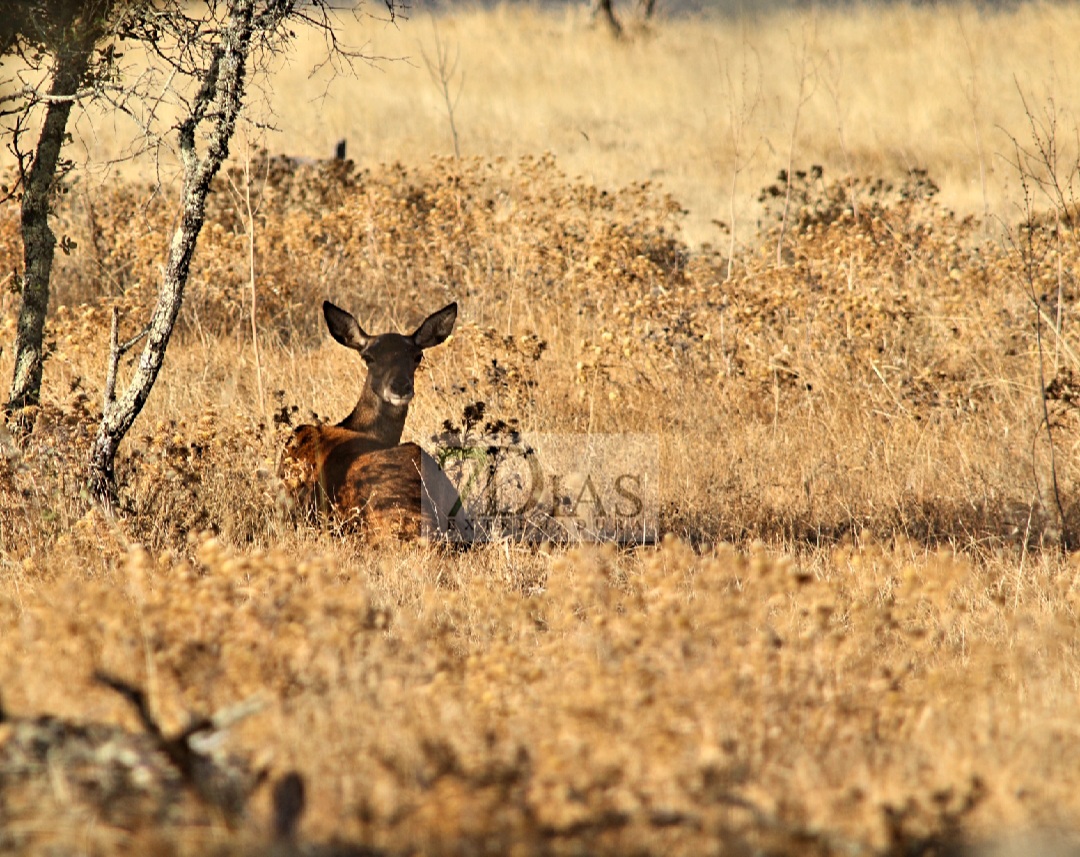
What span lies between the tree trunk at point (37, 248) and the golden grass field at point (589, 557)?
235mm

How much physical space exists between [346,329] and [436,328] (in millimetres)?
563

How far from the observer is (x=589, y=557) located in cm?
450

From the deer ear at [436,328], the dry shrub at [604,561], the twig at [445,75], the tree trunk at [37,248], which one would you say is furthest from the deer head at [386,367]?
the twig at [445,75]

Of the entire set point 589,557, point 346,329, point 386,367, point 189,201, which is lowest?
point 589,557

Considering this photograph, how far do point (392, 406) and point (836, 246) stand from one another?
4.88 meters

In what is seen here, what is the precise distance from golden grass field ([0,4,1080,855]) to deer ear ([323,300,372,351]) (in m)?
0.57

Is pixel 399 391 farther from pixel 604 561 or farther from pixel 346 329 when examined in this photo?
pixel 604 561

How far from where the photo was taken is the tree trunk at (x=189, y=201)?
6.05m

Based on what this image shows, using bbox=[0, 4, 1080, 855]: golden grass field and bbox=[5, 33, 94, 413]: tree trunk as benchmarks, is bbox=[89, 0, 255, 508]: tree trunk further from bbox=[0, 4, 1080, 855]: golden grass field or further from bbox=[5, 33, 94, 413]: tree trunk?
bbox=[5, 33, 94, 413]: tree trunk

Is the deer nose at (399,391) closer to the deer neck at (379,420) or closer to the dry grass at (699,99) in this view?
the deer neck at (379,420)

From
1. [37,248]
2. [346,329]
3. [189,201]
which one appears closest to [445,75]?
[346,329]

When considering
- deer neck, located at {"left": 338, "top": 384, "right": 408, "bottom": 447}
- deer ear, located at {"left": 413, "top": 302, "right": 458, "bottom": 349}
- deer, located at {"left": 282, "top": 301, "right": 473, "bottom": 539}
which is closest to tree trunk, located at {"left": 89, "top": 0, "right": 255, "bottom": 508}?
deer, located at {"left": 282, "top": 301, "right": 473, "bottom": 539}

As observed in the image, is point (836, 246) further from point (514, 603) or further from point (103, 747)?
point (103, 747)

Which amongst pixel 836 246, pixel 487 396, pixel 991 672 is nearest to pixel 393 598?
pixel 991 672
